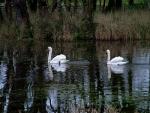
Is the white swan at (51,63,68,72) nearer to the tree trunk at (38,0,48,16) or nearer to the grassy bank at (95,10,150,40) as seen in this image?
the grassy bank at (95,10,150,40)

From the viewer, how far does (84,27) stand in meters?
35.0

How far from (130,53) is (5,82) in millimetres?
9652

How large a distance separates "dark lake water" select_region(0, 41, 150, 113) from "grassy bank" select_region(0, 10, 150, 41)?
13.5 ft

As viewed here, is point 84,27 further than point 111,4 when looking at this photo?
No

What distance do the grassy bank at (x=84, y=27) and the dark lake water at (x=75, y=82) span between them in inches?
162

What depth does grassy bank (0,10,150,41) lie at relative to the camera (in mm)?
33719

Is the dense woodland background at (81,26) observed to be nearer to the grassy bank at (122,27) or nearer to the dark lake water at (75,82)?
the grassy bank at (122,27)

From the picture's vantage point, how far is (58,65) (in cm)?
2359

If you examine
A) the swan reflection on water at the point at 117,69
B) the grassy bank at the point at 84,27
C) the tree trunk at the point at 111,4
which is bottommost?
the tree trunk at the point at 111,4

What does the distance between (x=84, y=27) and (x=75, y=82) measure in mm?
17232

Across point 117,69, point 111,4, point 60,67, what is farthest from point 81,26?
point 111,4

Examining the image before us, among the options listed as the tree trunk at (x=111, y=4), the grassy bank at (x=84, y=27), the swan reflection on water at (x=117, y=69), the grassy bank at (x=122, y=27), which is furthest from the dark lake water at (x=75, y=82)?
the tree trunk at (x=111, y=4)

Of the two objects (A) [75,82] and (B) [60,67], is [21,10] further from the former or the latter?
(A) [75,82]

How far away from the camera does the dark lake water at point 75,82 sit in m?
14.0
